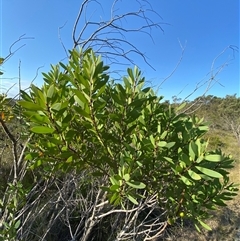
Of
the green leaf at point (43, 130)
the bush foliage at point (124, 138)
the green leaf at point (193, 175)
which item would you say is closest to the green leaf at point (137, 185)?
the bush foliage at point (124, 138)

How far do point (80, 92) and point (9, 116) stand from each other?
0.59 metres

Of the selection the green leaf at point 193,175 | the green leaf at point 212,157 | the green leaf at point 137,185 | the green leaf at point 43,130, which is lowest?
the green leaf at point 137,185

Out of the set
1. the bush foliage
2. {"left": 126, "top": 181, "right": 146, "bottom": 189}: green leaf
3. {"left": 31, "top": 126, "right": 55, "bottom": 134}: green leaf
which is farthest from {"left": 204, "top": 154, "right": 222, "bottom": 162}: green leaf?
{"left": 31, "top": 126, "right": 55, "bottom": 134}: green leaf

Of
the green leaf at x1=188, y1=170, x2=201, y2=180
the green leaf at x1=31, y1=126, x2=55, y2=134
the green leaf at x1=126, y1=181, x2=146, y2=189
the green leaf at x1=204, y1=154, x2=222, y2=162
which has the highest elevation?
the green leaf at x1=204, y1=154, x2=222, y2=162

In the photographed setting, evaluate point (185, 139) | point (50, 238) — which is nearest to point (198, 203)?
point (185, 139)

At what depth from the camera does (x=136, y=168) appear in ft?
2.11

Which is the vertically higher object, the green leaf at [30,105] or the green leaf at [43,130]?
the green leaf at [30,105]

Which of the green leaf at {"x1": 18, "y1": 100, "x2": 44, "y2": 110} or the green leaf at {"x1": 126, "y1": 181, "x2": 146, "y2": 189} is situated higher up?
the green leaf at {"x1": 18, "y1": 100, "x2": 44, "y2": 110}

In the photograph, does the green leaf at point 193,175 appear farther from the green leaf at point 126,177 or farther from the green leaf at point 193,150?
the green leaf at point 126,177

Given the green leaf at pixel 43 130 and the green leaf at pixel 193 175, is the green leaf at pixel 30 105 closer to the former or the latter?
the green leaf at pixel 43 130

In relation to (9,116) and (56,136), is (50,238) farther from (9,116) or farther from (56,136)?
(56,136)

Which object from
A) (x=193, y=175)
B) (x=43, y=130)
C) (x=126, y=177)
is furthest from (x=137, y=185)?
(x=43, y=130)

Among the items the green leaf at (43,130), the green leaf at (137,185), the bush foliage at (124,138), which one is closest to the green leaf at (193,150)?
the bush foliage at (124,138)

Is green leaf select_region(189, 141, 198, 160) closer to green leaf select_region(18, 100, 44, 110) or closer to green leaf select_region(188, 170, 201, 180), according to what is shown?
green leaf select_region(188, 170, 201, 180)
